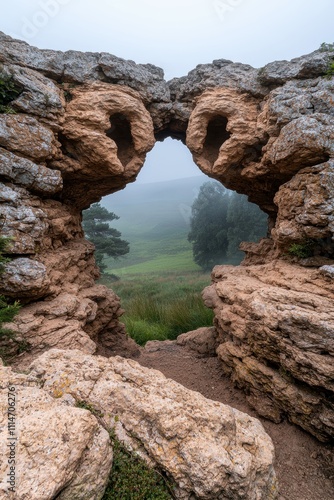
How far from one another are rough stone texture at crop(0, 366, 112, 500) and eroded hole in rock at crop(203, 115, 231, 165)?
7.97m

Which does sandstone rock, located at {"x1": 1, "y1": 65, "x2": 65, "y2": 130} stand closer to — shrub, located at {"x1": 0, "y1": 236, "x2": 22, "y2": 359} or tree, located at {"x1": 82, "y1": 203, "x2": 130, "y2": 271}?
shrub, located at {"x1": 0, "y1": 236, "x2": 22, "y2": 359}

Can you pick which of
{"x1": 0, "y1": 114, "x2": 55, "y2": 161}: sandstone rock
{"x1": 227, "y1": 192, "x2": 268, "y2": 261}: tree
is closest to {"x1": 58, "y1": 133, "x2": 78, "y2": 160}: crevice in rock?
{"x1": 0, "y1": 114, "x2": 55, "y2": 161}: sandstone rock

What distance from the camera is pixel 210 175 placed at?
28.2 feet

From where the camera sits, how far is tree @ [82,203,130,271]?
82.8 feet

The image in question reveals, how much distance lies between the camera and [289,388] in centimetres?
467

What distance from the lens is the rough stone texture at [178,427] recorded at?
8.04 feet

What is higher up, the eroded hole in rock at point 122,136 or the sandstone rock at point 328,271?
the eroded hole in rock at point 122,136

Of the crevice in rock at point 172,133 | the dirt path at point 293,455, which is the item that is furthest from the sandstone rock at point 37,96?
the dirt path at point 293,455

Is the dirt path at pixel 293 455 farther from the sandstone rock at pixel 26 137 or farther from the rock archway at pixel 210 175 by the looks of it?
the sandstone rock at pixel 26 137

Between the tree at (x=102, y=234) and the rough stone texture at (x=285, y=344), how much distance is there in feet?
65.6

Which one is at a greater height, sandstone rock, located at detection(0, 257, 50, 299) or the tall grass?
sandstone rock, located at detection(0, 257, 50, 299)

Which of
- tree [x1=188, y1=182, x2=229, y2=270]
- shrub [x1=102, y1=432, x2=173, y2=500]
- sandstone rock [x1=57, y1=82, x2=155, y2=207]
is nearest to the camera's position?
shrub [x1=102, y1=432, x2=173, y2=500]

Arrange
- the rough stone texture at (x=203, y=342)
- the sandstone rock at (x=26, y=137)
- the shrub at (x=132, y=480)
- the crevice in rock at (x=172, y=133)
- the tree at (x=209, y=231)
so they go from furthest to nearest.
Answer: the tree at (x=209, y=231) → the crevice in rock at (x=172, y=133) → the rough stone texture at (x=203, y=342) → the sandstone rock at (x=26, y=137) → the shrub at (x=132, y=480)

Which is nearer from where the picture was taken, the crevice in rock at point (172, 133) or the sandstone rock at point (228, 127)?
the sandstone rock at point (228, 127)
